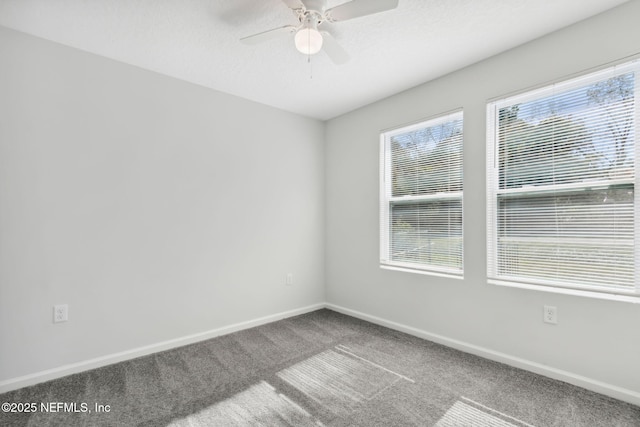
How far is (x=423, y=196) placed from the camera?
3.10 metres

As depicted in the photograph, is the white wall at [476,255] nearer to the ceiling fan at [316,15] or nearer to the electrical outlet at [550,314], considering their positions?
the electrical outlet at [550,314]

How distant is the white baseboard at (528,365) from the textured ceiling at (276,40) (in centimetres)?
243

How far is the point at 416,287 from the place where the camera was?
3033mm

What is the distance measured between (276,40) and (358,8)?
0.80 metres

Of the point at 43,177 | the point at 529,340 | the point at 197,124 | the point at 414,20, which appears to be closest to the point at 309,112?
the point at 197,124

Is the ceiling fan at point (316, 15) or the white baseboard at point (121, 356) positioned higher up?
the ceiling fan at point (316, 15)

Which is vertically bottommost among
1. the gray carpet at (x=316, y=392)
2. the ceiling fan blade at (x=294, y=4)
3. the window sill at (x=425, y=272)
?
the gray carpet at (x=316, y=392)

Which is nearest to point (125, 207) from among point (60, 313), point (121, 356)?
point (60, 313)

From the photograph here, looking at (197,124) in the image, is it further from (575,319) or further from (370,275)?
(575,319)

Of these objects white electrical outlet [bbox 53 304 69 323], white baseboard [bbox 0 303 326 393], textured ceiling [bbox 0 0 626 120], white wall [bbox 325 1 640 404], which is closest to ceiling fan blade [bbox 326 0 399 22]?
textured ceiling [bbox 0 0 626 120]

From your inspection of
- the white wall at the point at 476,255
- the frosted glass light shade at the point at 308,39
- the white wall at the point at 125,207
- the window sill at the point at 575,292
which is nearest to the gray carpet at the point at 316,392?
the white wall at the point at 476,255

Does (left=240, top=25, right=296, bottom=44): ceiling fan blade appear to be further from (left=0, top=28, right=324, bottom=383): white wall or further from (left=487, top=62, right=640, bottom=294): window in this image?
(left=487, top=62, right=640, bottom=294): window

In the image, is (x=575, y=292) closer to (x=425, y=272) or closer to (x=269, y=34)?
(x=425, y=272)

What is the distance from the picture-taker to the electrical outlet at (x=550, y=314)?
2178 millimetres
